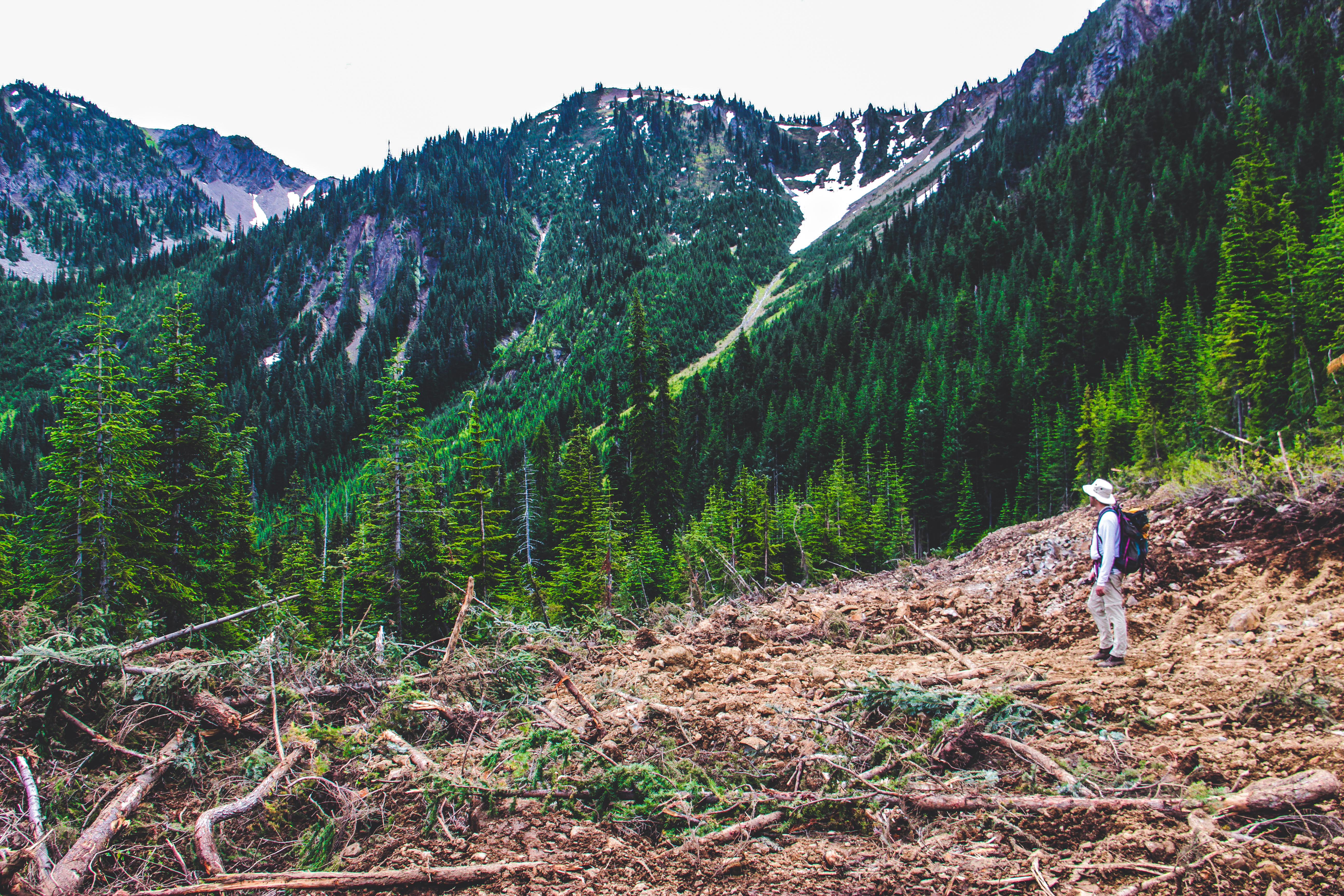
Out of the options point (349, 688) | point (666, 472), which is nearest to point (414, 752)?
point (349, 688)

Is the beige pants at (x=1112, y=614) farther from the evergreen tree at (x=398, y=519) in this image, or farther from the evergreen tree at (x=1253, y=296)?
the evergreen tree at (x=1253, y=296)

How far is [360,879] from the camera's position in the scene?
3.14 meters

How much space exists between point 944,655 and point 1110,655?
5.36 feet

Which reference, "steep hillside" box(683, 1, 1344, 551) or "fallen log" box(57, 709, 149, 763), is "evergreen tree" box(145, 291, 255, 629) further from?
"steep hillside" box(683, 1, 1344, 551)

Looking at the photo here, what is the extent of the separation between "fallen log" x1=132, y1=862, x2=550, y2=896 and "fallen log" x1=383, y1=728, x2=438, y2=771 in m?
1.18

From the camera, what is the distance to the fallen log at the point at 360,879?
118 inches

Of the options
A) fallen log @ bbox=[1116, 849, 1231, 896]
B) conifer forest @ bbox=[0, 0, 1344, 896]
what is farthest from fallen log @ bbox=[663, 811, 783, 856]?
fallen log @ bbox=[1116, 849, 1231, 896]

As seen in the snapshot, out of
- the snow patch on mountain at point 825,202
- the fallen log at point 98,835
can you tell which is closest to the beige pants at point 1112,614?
the fallen log at point 98,835

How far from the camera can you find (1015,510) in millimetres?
47125

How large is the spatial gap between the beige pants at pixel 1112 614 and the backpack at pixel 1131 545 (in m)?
0.12

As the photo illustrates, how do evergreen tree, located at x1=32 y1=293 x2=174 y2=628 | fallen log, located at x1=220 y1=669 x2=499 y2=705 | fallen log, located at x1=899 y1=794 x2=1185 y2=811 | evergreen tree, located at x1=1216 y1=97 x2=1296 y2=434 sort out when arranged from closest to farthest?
fallen log, located at x1=899 y1=794 x2=1185 y2=811 → fallen log, located at x1=220 y1=669 x2=499 y2=705 → evergreen tree, located at x1=32 y1=293 x2=174 y2=628 → evergreen tree, located at x1=1216 y1=97 x2=1296 y2=434

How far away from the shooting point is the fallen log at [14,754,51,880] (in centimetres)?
309

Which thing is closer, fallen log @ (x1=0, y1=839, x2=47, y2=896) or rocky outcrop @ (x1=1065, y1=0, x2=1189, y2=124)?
fallen log @ (x1=0, y1=839, x2=47, y2=896)

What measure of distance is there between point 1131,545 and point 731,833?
5.07 meters
